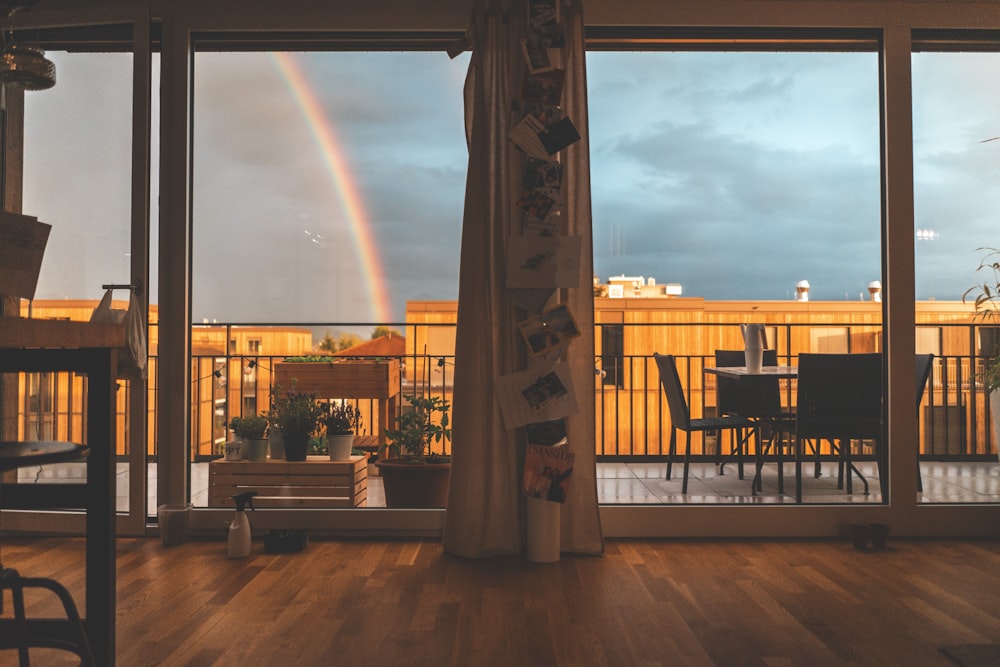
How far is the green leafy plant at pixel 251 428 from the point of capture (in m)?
3.91

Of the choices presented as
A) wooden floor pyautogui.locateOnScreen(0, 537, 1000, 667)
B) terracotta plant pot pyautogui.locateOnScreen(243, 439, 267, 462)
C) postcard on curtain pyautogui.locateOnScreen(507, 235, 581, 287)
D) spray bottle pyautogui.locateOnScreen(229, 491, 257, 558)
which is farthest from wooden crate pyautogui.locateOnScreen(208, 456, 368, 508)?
postcard on curtain pyautogui.locateOnScreen(507, 235, 581, 287)

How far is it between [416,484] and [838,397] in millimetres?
2182


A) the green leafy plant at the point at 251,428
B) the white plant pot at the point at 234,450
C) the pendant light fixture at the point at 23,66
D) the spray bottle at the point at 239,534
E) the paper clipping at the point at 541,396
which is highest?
the pendant light fixture at the point at 23,66

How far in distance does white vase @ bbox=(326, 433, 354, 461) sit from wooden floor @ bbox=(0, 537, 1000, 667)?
0.69 m

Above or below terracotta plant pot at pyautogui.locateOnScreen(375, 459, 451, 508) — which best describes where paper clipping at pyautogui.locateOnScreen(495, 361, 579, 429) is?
above

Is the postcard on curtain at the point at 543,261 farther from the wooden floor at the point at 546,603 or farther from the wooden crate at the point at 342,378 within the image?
the wooden crate at the point at 342,378

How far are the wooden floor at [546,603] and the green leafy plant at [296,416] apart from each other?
74 centimetres

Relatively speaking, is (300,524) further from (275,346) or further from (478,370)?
(275,346)

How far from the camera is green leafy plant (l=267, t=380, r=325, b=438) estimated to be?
3982 millimetres

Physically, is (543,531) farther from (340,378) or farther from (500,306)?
(340,378)

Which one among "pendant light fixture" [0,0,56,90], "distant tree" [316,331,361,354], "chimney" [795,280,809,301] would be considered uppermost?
"pendant light fixture" [0,0,56,90]

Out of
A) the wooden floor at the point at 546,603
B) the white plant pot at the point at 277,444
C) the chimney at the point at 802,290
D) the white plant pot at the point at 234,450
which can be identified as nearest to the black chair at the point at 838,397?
the wooden floor at the point at 546,603

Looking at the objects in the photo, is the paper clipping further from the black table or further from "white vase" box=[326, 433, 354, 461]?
the black table

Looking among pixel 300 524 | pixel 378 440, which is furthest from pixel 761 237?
pixel 300 524
